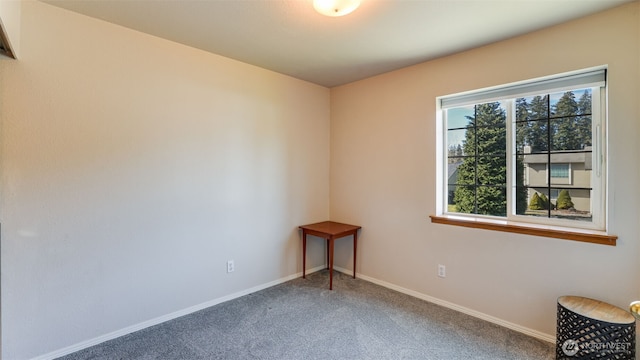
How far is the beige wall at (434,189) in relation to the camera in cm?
191

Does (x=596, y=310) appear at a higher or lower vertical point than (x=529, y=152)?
lower

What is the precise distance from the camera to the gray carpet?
2029 mm

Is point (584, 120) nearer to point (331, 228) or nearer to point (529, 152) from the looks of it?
point (529, 152)

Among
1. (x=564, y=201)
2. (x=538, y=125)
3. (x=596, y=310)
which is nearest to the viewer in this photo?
(x=596, y=310)

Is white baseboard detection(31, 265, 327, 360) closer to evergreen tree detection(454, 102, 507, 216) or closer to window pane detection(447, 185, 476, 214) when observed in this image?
window pane detection(447, 185, 476, 214)

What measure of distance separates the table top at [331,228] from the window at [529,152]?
3.33 feet

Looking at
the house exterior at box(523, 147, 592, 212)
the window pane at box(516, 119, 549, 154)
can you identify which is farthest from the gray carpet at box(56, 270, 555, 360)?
the window pane at box(516, 119, 549, 154)

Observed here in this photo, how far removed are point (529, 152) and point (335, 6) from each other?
1.97m

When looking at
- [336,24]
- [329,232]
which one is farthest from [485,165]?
[336,24]

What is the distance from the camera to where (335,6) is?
5.77 ft

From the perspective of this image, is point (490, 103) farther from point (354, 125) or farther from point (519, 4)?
point (354, 125)

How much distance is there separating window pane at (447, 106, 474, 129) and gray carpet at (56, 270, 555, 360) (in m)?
1.78

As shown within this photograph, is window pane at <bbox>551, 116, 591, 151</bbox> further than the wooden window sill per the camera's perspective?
Yes

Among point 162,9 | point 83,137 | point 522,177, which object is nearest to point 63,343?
point 83,137
